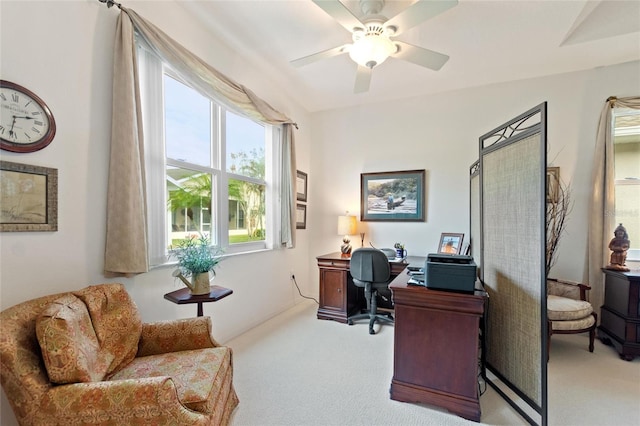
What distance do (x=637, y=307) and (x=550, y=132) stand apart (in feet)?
6.48

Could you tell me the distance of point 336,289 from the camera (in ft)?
11.6

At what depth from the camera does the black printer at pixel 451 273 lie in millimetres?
1773

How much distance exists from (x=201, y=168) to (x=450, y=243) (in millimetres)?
3017

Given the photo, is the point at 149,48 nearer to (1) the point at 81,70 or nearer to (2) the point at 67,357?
(1) the point at 81,70

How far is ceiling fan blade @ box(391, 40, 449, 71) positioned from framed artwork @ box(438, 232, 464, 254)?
6.66 ft

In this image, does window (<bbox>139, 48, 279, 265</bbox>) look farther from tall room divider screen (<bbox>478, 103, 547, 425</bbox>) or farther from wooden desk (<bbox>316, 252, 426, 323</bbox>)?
tall room divider screen (<bbox>478, 103, 547, 425</bbox>)

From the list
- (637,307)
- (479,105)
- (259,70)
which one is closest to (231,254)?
(259,70)

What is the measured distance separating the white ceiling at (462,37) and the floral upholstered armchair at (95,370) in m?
2.42

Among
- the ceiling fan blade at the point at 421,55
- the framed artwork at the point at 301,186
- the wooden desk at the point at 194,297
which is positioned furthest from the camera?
the framed artwork at the point at 301,186

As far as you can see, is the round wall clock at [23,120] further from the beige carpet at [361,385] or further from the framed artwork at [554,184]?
the framed artwork at [554,184]

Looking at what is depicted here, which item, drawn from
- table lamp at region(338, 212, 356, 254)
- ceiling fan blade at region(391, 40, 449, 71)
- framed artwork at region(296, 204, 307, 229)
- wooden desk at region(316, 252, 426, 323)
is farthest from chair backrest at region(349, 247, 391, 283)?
ceiling fan blade at region(391, 40, 449, 71)

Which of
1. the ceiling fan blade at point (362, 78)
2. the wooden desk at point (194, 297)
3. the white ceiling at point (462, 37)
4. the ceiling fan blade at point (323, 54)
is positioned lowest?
the wooden desk at point (194, 297)

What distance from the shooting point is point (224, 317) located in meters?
2.79

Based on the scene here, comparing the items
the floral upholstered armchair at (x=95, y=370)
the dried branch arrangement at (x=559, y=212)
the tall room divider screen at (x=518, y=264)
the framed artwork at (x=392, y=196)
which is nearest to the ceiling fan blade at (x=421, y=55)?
the tall room divider screen at (x=518, y=264)
